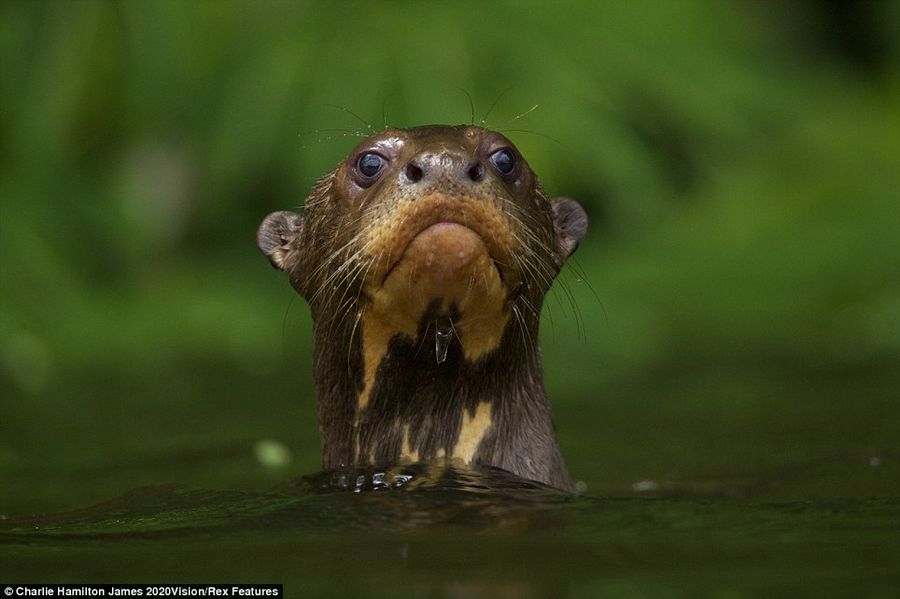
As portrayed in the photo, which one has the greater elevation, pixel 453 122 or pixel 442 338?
pixel 453 122

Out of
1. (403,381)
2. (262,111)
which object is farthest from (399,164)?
(262,111)

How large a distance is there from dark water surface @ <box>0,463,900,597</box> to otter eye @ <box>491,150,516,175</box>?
0.67m

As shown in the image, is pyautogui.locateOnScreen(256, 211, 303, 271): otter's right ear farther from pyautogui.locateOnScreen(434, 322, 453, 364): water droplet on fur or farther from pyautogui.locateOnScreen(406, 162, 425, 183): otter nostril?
pyautogui.locateOnScreen(406, 162, 425, 183): otter nostril

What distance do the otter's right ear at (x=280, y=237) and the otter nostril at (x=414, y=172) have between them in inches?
37.3

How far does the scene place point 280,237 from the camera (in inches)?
172

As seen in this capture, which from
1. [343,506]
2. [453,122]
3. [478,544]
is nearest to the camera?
[478,544]

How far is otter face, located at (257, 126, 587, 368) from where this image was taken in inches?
134

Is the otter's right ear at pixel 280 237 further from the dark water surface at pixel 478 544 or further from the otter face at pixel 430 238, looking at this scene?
the dark water surface at pixel 478 544

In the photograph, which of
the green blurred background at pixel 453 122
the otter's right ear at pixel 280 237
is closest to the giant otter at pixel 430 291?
the otter's right ear at pixel 280 237

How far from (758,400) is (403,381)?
2.69m

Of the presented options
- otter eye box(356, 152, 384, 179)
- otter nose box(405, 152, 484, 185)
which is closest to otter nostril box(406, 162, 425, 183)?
otter nose box(405, 152, 484, 185)

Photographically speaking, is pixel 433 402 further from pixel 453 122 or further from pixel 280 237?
pixel 453 122

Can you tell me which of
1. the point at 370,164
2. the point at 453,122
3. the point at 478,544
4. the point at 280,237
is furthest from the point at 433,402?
the point at 453,122

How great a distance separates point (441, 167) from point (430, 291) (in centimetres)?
29
